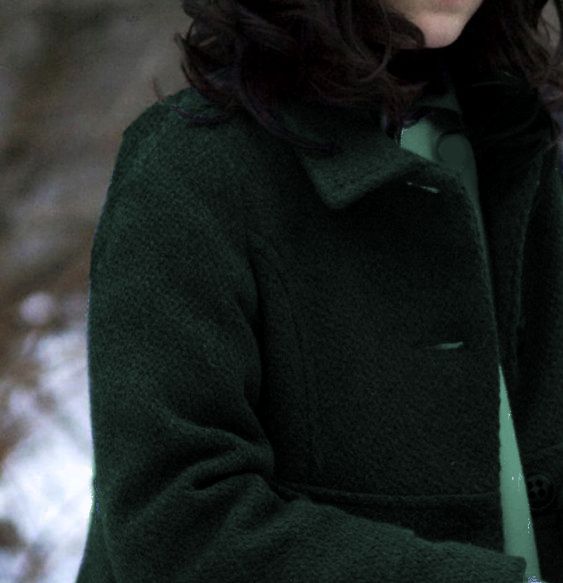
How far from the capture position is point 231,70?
55.8 inches

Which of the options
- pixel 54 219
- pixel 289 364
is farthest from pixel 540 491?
pixel 54 219

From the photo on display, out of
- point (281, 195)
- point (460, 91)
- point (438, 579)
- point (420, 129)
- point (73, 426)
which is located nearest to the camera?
point (438, 579)

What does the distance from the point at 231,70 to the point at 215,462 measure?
0.37 metres

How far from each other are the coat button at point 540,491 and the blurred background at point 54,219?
4.12 feet

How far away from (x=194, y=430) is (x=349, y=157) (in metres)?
0.30

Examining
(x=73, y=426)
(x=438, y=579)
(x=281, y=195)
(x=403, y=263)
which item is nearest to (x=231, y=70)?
(x=281, y=195)

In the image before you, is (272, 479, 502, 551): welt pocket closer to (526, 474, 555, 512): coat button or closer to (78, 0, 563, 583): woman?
(78, 0, 563, 583): woman

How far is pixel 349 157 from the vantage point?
1415mm

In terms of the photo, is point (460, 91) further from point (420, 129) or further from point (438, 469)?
point (438, 469)

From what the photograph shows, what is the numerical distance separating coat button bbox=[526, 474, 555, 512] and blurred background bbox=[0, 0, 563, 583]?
126cm

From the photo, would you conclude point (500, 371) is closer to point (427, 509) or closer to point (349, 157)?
point (427, 509)

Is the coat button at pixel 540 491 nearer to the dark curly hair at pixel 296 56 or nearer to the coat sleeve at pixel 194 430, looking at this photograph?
the coat sleeve at pixel 194 430

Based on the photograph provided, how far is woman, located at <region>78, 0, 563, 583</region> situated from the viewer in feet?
4.30

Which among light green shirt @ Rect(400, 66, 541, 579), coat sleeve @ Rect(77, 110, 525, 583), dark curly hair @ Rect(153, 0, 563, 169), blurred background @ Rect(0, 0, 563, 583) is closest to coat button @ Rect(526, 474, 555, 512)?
light green shirt @ Rect(400, 66, 541, 579)
